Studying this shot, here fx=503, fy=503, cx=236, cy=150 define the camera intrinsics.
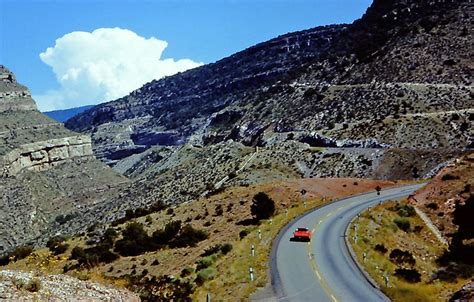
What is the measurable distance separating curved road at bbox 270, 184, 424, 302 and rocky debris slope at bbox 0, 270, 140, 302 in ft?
26.7

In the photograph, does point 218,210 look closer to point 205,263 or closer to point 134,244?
point 134,244

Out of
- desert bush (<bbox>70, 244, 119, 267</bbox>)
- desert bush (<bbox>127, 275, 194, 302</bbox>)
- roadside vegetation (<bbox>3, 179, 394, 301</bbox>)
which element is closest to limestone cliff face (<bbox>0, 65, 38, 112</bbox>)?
roadside vegetation (<bbox>3, 179, 394, 301</bbox>)

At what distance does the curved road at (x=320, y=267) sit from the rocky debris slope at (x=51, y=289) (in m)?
8.13

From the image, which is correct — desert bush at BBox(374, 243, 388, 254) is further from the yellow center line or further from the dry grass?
the yellow center line

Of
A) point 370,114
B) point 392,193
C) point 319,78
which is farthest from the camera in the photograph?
point 319,78

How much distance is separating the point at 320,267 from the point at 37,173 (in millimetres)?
116538

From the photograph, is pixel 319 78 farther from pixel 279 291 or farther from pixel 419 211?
pixel 279 291

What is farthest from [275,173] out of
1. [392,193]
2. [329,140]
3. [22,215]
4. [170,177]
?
[22,215]

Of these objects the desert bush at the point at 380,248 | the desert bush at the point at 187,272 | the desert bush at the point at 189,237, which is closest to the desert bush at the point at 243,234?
the desert bush at the point at 189,237

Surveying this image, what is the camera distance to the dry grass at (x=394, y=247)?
75.6 ft

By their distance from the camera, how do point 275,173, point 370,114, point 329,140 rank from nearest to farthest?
1. point 275,173
2. point 329,140
3. point 370,114

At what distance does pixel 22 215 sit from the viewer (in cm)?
10375

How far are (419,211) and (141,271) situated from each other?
22718 mm

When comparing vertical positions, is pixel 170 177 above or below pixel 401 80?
below
